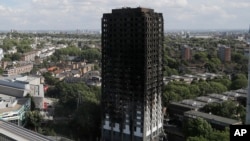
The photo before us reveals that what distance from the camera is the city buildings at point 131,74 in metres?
21.8

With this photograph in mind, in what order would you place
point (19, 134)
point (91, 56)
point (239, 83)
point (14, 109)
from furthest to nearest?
point (91, 56)
point (239, 83)
point (14, 109)
point (19, 134)

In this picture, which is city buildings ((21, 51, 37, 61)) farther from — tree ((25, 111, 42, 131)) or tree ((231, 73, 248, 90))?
tree ((231, 73, 248, 90))

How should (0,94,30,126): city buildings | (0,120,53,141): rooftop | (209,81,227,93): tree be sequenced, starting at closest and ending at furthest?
(0,120,53,141): rooftop < (0,94,30,126): city buildings < (209,81,227,93): tree

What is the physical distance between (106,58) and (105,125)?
176 inches

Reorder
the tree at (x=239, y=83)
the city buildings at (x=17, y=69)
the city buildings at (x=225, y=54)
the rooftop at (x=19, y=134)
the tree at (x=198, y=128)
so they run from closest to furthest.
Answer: the rooftop at (x=19, y=134) → the tree at (x=198, y=128) → the tree at (x=239, y=83) → the city buildings at (x=17, y=69) → the city buildings at (x=225, y=54)

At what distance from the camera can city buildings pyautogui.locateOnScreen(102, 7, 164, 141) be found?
71.6 feet

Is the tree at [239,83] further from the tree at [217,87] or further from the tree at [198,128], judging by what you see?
the tree at [198,128]

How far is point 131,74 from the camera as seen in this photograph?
22.2 meters

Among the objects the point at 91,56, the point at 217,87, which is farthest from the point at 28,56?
the point at 217,87

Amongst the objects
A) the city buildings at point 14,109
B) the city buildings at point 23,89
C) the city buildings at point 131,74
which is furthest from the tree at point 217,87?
the city buildings at point 14,109

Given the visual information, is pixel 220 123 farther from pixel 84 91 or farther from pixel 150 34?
pixel 84 91

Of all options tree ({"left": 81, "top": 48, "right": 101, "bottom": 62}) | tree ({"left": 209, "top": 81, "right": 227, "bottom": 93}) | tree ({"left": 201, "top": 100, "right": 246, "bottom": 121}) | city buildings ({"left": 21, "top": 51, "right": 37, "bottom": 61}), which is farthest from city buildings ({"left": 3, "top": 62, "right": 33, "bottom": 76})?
tree ({"left": 201, "top": 100, "right": 246, "bottom": 121})

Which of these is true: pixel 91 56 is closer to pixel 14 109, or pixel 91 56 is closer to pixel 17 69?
pixel 17 69

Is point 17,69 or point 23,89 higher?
point 23,89
